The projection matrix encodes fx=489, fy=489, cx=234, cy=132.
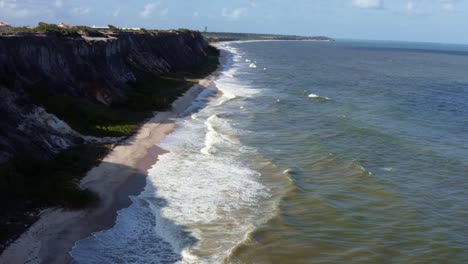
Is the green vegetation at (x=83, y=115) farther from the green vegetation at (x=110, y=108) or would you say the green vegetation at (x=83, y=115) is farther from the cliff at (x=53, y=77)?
the cliff at (x=53, y=77)

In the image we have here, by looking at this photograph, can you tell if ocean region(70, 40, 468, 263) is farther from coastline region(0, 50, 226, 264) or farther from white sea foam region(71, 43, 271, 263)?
coastline region(0, 50, 226, 264)

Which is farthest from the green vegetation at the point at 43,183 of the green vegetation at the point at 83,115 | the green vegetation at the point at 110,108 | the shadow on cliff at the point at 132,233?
the green vegetation at the point at 110,108

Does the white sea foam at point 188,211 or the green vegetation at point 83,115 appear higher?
the green vegetation at point 83,115

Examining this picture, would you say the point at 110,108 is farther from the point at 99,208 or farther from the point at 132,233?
the point at 132,233

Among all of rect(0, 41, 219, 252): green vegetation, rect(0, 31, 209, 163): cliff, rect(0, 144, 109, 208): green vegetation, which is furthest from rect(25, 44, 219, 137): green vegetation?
rect(0, 144, 109, 208): green vegetation

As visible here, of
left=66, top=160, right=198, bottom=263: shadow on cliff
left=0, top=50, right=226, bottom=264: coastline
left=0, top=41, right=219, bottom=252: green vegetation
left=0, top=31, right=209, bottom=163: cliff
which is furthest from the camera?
left=0, top=31, right=209, bottom=163: cliff

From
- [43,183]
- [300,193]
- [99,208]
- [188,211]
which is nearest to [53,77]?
[43,183]

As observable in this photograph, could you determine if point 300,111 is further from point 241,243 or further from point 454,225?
point 241,243
